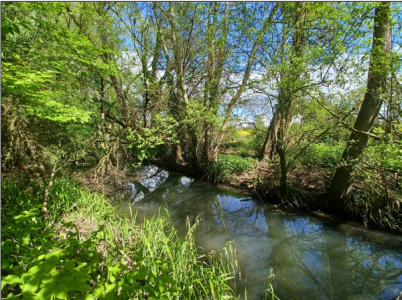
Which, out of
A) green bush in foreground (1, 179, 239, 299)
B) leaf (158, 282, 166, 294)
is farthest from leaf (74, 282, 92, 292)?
leaf (158, 282, 166, 294)

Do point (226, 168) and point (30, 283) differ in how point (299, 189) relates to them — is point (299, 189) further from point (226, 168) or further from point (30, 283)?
→ point (30, 283)

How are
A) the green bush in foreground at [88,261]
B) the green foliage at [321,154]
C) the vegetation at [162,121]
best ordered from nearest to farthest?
the green bush in foreground at [88,261]
the vegetation at [162,121]
the green foliage at [321,154]

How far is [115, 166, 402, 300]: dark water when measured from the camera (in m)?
3.28

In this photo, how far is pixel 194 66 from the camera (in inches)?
358

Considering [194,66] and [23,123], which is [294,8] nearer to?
[194,66]

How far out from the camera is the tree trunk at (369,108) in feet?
12.7

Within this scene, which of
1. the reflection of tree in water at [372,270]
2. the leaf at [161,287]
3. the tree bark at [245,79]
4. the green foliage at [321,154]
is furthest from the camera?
the green foliage at [321,154]

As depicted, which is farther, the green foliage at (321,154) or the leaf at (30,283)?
the green foliage at (321,154)

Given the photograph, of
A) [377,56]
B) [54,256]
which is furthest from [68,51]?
[377,56]

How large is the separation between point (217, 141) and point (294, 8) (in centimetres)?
547

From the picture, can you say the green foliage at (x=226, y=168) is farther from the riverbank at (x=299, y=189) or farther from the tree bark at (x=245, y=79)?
the tree bark at (x=245, y=79)

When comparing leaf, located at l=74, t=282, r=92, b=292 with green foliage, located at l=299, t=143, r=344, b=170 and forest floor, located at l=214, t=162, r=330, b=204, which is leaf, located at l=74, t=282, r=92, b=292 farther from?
green foliage, located at l=299, t=143, r=344, b=170

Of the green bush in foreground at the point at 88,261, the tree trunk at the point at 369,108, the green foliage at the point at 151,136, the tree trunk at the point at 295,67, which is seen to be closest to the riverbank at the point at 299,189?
the tree trunk at the point at 369,108

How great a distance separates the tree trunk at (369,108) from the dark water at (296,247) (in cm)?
91
